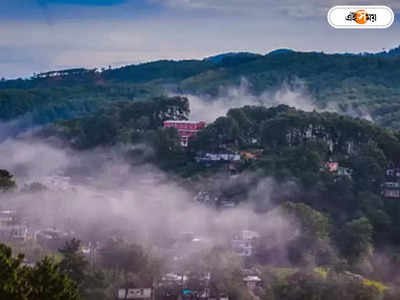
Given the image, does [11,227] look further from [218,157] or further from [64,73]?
[64,73]

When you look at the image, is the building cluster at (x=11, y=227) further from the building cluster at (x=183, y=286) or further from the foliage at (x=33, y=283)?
the foliage at (x=33, y=283)

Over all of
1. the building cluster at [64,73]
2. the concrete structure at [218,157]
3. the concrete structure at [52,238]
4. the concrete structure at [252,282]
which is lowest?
the concrete structure at [252,282]

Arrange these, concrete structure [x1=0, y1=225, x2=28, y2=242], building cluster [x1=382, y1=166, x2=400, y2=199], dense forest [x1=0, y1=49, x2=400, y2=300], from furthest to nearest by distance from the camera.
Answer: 1. building cluster [x1=382, y1=166, x2=400, y2=199]
2. concrete structure [x1=0, y1=225, x2=28, y2=242]
3. dense forest [x1=0, y1=49, x2=400, y2=300]

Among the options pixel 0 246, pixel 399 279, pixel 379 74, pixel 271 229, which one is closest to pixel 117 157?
pixel 271 229

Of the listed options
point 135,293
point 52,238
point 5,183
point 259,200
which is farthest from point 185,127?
point 135,293

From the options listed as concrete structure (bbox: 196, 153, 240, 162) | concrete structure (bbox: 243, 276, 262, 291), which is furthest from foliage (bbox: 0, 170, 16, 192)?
concrete structure (bbox: 196, 153, 240, 162)

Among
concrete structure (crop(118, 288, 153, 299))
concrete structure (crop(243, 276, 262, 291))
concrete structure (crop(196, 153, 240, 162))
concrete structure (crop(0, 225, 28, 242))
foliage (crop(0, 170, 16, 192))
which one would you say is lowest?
concrete structure (crop(243, 276, 262, 291))

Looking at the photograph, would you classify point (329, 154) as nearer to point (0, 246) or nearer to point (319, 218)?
point (319, 218)

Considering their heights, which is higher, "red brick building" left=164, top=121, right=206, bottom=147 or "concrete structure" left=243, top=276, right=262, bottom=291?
"red brick building" left=164, top=121, right=206, bottom=147

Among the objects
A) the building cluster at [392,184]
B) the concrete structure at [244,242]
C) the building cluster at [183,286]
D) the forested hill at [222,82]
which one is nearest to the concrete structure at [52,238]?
the building cluster at [183,286]

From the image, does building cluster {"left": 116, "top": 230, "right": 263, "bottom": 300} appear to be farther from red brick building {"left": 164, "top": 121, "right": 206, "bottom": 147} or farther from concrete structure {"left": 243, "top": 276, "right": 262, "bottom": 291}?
red brick building {"left": 164, "top": 121, "right": 206, "bottom": 147}
